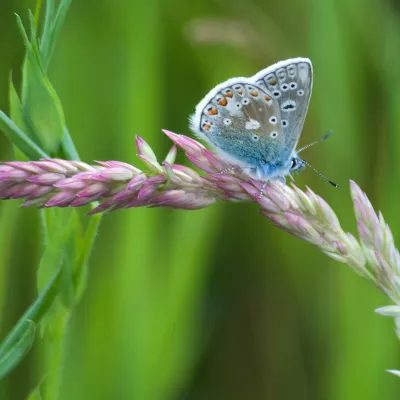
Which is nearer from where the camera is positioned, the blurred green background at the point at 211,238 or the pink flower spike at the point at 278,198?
the pink flower spike at the point at 278,198

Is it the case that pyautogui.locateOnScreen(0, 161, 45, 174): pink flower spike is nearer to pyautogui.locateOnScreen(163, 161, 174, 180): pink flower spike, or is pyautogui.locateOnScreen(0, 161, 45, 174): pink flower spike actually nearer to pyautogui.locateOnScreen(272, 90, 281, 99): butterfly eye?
pyautogui.locateOnScreen(163, 161, 174, 180): pink flower spike

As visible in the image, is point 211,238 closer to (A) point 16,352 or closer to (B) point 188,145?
(B) point 188,145

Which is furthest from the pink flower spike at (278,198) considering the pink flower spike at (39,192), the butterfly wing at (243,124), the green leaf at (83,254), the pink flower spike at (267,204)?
the pink flower spike at (39,192)

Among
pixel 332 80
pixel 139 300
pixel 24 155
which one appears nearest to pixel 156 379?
pixel 139 300

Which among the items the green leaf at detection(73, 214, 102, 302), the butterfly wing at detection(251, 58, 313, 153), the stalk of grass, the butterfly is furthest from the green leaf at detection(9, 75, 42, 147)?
the butterfly wing at detection(251, 58, 313, 153)

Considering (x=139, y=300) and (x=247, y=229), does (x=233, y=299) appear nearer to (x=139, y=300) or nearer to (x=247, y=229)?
(x=247, y=229)

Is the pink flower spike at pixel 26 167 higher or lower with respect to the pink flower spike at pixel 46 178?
higher

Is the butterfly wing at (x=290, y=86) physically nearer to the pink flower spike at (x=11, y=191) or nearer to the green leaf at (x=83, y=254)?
the green leaf at (x=83, y=254)
